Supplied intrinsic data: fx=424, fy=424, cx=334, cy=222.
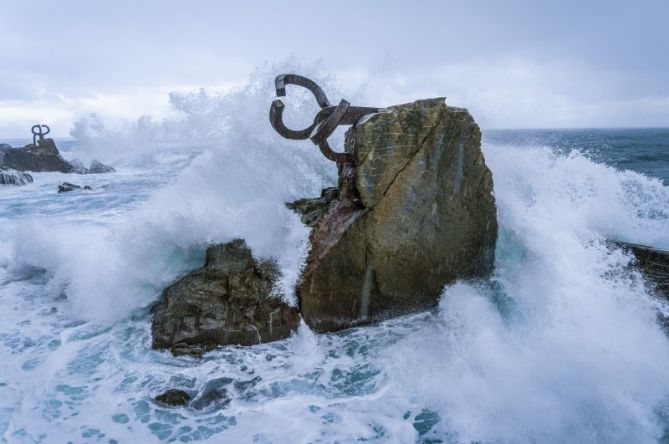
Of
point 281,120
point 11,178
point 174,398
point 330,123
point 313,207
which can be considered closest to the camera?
point 174,398

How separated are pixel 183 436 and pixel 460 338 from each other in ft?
8.39

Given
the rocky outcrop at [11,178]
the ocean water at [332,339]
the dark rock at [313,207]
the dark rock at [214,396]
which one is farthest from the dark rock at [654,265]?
the rocky outcrop at [11,178]

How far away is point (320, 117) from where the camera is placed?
4.23m

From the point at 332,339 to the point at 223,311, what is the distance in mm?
1142

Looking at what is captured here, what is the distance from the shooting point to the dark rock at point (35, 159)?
21.5 meters

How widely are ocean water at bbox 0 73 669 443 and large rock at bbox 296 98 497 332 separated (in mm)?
243

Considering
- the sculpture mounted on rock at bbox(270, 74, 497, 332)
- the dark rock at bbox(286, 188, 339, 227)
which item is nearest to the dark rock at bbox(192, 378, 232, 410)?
the sculpture mounted on rock at bbox(270, 74, 497, 332)

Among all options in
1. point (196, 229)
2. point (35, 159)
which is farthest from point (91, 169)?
point (196, 229)

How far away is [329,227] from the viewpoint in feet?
14.5

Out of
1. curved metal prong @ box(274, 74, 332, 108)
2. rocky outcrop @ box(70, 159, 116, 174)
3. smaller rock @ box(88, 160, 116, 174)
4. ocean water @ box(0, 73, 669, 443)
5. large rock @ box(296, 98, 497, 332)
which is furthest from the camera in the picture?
smaller rock @ box(88, 160, 116, 174)

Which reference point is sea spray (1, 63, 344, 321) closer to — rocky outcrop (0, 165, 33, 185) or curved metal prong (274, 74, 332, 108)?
curved metal prong (274, 74, 332, 108)

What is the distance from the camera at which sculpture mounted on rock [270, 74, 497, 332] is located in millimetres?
4289

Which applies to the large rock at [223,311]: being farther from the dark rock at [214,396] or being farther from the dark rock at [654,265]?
the dark rock at [654,265]

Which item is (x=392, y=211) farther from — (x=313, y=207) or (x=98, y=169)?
→ (x=98, y=169)
